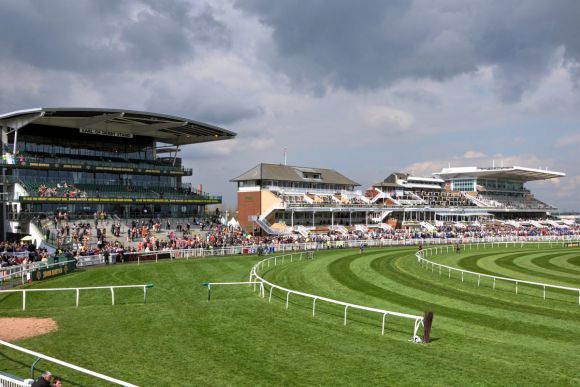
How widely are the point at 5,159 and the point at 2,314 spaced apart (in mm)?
31606

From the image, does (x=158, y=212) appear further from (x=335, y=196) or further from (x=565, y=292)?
(x=565, y=292)

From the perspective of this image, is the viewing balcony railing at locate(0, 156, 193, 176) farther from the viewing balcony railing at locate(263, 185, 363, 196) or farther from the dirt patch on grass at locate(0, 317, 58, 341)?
the dirt patch on grass at locate(0, 317, 58, 341)

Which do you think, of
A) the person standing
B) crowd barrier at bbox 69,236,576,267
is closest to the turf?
the person standing

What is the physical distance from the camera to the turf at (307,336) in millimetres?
10633

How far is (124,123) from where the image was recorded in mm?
49594

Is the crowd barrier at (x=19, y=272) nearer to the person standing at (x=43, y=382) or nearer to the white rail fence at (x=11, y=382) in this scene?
the white rail fence at (x=11, y=382)

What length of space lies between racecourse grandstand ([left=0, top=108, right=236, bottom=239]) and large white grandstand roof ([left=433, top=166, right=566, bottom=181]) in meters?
60.6

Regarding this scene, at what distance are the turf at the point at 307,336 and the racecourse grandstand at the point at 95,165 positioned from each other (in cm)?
2131

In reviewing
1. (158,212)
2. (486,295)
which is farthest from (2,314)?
(158,212)

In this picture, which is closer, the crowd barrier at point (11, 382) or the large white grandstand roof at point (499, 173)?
the crowd barrier at point (11, 382)

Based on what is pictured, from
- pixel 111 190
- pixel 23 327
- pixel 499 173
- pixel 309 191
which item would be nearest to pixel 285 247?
pixel 111 190

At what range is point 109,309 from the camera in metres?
17.4

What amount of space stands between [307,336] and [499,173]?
95465mm

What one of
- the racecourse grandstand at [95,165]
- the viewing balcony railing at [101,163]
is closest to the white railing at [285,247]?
the racecourse grandstand at [95,165]
